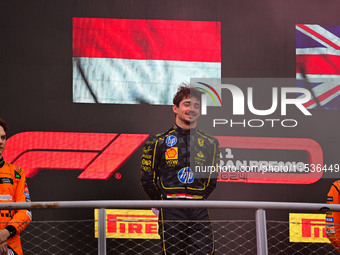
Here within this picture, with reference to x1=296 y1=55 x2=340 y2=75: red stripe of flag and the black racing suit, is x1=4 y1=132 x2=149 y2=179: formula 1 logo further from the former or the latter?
x1=296 y1=55 x2=340 y2=75: red stripe of flag

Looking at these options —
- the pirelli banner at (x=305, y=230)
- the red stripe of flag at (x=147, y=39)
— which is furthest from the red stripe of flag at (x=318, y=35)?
the pirelli banner at (x=305, y=230)

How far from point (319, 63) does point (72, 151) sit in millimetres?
2077

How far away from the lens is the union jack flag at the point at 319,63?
168 inches

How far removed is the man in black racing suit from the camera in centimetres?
333

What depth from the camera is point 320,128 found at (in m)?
4.25

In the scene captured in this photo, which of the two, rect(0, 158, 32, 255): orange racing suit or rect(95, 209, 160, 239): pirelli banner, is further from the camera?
rect(95, 209, 160, 239): pirelli banner

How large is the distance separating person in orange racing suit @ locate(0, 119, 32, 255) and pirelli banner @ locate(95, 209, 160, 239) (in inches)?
41.1

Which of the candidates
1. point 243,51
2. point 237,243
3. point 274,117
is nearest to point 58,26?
point 243,51

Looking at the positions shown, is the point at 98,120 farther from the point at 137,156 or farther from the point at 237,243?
the point at 237,243

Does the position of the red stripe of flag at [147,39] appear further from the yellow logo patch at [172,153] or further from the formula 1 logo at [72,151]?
the yellow logo patch at [172,153]

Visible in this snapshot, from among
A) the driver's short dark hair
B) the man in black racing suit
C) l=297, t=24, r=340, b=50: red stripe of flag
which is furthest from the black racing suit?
l=297, t=24, r=340, b=50: red stripe of flag

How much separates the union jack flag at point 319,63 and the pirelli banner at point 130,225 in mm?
1556

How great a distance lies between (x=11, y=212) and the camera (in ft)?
9.89

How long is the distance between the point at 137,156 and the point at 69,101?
2.20 feet
